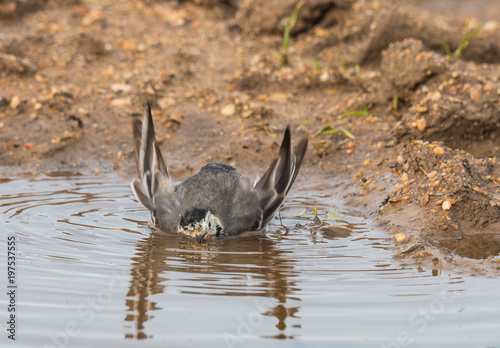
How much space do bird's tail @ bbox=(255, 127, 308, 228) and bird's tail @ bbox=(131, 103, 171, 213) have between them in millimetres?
905

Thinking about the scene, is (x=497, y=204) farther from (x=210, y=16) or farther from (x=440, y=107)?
(x=210, y=16)

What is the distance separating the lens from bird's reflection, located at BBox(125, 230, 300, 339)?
4.73 meters

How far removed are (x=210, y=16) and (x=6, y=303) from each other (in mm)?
7312

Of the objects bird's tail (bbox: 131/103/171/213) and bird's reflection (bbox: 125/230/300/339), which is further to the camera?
bird's tail (bbox: 131/103/171/213)

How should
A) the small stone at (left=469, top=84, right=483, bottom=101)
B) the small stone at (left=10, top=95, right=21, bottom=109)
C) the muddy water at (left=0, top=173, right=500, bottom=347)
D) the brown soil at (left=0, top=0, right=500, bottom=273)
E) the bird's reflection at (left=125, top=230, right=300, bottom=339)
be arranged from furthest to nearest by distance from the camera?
the small stone at (left=10, top=95, right=21, bottom=109), the small stone at (left=469, top=84, right=483, bottom=101), the brown soil at (left=0, top=0, right=500, bottom=273), the bird's reflection at (left=125, top=230, right=300, bottom=339), the muddy water at (left=0, top=173, right=500, bottom=347)

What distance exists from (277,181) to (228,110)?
2634mm

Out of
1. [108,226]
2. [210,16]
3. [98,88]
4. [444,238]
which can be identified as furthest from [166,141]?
[444,238]

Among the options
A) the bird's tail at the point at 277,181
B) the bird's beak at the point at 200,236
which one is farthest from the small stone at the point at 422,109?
the bird's beak at the point at 200,236

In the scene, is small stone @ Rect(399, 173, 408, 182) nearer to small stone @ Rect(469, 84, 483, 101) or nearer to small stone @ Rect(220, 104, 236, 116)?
small stone @ Rect(469, 84, 483, 101)

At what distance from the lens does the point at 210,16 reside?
11297 millimetres

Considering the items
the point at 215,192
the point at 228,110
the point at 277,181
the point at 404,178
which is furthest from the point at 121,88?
the point at 404,178

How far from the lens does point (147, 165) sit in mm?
6984

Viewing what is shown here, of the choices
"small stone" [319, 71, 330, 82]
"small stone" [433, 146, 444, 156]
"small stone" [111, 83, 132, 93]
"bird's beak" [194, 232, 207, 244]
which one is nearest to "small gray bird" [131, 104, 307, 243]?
"bird's beak" [194, 232, 207, 244]

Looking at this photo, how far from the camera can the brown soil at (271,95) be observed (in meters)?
6.96
